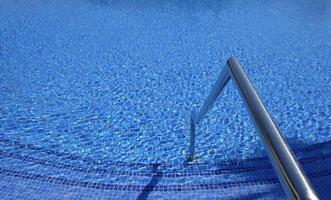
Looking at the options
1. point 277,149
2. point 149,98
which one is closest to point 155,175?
point 149,98

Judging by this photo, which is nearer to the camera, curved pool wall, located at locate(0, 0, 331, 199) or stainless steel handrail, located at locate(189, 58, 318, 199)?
stainless steel handrail, located at locate(189, 58, 318, 199)

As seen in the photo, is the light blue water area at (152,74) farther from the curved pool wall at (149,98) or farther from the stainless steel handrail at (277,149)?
the stainless steel handrail at (277,149)

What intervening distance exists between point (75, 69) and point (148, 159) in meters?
2.76

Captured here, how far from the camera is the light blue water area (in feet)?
14.1

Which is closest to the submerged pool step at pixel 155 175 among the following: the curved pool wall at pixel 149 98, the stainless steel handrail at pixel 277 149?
the curved pool wall at pixel 149 98

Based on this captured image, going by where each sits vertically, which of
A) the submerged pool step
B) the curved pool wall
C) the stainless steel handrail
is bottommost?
the stainless steel handrail

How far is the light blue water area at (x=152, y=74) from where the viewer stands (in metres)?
4.31

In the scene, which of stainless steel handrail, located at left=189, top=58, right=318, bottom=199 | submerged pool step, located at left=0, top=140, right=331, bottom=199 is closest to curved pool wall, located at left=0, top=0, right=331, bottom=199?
submerged pool step, located at left=0, top=140, right=331, bottom=199

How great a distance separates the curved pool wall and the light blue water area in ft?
0.07

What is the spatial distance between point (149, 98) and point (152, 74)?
854 mm

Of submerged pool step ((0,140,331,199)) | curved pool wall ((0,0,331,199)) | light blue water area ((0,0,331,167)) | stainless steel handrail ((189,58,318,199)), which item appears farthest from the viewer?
light blue water area ((0,0,331,167))

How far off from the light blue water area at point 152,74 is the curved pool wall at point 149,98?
22 mm

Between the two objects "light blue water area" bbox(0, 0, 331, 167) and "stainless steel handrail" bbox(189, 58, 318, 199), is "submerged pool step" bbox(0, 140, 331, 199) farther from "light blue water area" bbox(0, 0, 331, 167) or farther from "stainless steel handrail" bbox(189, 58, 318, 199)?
"stainless steel handrail" bbox(189, 58, 318, 199)

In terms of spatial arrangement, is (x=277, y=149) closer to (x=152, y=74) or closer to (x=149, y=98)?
(x=149, y=98)
